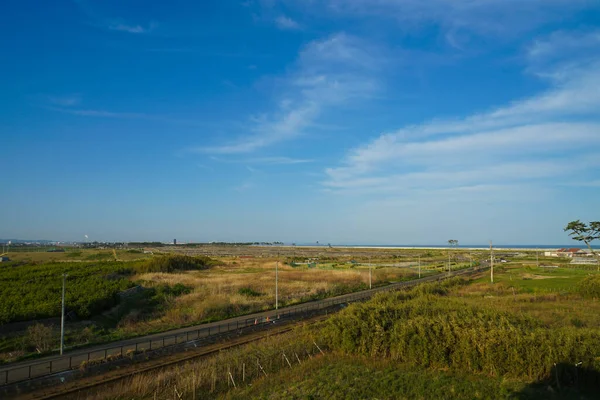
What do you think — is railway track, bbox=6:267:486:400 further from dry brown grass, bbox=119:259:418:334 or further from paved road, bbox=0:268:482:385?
dry brown grass, bbox=119:259:418:334

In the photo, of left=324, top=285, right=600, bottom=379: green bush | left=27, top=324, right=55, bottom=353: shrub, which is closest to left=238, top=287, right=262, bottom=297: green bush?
left=27, top=324, right=55, bottom=353: shrub

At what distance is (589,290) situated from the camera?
49.7m

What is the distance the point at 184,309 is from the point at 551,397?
1496 inches

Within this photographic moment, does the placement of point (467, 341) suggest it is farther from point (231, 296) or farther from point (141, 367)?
point (231, 296)

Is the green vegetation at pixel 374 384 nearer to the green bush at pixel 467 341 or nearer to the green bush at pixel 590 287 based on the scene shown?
the green bush at pixel 467 341

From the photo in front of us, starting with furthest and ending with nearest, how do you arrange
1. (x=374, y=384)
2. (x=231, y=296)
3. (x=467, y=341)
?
(x=231, y=296) → (x=467, y=341) → (x=374, y=384)

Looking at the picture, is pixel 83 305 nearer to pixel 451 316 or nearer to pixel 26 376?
pixel 26 376

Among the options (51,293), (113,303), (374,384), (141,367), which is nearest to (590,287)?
(374,384)

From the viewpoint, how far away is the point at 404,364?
76.5ft

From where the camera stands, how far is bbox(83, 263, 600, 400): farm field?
62.2 ft

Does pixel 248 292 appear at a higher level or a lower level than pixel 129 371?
lower

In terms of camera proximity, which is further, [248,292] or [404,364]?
[248,292]

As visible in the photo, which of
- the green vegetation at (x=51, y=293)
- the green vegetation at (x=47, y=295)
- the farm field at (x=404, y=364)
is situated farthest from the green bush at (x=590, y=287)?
the green vegetation at (x=47, y=295)

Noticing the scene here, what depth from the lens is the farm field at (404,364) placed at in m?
19.0
